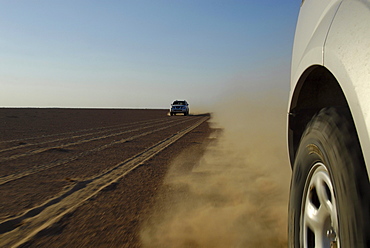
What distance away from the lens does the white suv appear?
142cm

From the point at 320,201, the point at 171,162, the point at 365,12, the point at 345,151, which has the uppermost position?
the point at 365,12

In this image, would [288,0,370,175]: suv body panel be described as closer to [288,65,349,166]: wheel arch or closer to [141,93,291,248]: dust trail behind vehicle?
[288,65,349,166]: wheel arch

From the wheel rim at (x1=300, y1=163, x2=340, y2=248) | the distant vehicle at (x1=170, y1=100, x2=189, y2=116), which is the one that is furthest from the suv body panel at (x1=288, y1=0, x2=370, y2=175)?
the distant vehicle at (x1=170, y1=100, x2=189, y2=116)

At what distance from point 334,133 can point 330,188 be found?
269mm

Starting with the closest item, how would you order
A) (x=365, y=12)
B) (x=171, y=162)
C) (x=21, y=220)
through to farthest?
(x=365, y=12) → (x=21, y=220) → (x=171, y=162)

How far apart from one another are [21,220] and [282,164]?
512 centimetres

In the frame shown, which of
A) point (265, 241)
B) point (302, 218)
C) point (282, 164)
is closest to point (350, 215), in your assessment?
point (302, 218)

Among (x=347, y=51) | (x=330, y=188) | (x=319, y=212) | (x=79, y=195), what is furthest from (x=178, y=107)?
(x=347, y=51)

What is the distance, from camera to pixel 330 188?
5.75 ft

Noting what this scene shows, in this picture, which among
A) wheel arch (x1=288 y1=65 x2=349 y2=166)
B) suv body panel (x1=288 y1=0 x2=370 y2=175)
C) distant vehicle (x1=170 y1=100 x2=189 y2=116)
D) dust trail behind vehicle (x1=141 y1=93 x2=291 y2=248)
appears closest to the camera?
suv body panel (x1=288 y1=0 x2=370 y2=175)

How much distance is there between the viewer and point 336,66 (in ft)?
5.37

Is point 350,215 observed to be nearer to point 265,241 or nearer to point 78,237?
point 265,241

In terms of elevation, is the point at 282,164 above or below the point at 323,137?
below

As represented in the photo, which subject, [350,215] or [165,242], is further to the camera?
[165,242]
